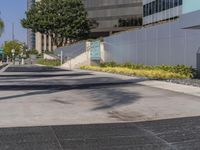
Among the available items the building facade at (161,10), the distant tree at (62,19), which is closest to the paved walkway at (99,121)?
the building facade at (161,10)

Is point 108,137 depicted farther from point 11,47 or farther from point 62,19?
point 11,47

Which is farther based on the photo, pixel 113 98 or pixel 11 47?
pixel 11 47

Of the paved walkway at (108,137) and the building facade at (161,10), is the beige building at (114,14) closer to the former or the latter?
the building facade at (161,10)

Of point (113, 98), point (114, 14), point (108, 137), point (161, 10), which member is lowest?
point (113, 98)

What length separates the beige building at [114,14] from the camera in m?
104

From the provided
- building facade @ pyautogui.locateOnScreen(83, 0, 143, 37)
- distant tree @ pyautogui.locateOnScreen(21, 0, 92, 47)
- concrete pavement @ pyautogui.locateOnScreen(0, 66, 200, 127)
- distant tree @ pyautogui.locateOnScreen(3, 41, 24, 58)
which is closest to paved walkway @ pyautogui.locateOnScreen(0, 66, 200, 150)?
concrete pavement @ pyautogui.locateOnScreen(0, 66, 200, 127)

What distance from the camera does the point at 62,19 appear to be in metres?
92.2

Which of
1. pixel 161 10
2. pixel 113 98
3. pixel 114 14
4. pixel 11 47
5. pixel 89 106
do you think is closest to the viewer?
pixel 89 106

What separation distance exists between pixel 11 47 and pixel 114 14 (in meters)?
52.1

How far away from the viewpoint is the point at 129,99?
61.6 feet

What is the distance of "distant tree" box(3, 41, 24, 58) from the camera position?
486 feet

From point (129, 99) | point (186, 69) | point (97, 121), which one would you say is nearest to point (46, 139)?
point (97, 121)

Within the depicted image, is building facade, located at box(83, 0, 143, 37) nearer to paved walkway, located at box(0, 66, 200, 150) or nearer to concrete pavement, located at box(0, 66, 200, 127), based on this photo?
concrete pavement, located at box(0, 66, 200, 127)

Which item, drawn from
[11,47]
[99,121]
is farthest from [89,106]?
[11,47]
